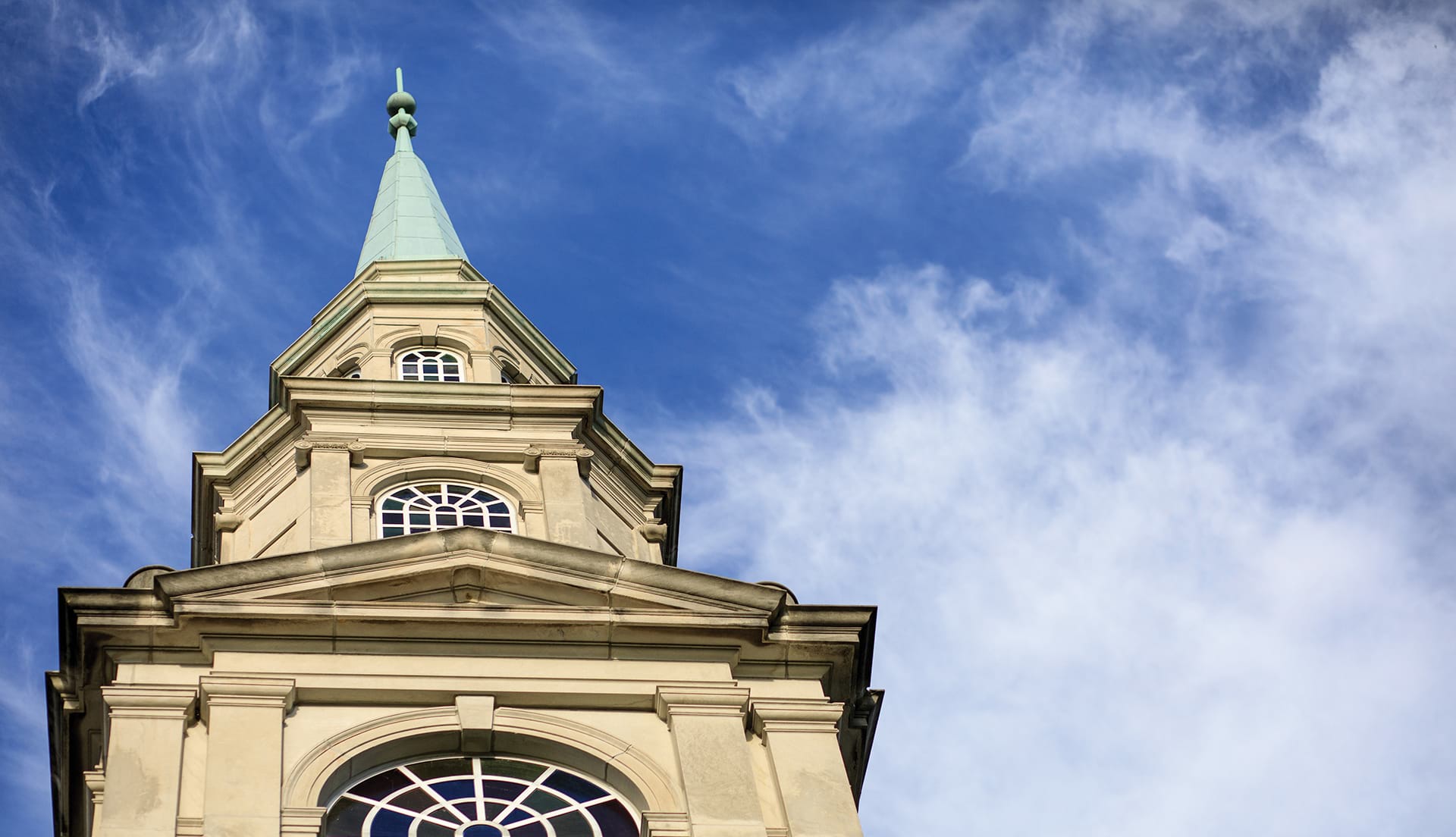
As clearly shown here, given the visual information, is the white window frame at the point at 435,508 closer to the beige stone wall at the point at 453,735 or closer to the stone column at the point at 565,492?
the stone column at the point at 565,492

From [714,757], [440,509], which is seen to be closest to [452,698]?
[714,757]

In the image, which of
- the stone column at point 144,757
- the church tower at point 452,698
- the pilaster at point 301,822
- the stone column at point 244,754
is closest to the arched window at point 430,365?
the church tower at point 452,698

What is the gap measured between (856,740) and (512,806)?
16.9 ft

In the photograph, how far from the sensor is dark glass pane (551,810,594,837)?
1191 inches

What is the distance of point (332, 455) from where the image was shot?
39.9m

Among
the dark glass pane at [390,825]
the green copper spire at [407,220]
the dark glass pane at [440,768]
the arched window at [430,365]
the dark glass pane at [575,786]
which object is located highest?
the green copper spire at [407,220]

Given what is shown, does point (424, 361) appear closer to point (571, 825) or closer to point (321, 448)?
point (321, 448)

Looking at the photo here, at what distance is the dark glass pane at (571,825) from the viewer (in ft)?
99.2

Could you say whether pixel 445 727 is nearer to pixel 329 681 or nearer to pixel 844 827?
pixel 329 681

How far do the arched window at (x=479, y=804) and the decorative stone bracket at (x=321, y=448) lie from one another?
9.43 metres

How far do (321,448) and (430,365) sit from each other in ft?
18.4

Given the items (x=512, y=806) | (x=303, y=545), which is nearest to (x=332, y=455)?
(x=303, y=545)

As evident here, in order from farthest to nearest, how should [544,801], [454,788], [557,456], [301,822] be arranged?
[557,456] → [454,788] → [544,801] → [301,822]

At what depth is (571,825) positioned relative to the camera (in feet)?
99.8
